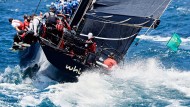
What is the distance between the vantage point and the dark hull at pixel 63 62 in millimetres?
→ 18797

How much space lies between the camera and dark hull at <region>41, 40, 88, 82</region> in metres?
18.8

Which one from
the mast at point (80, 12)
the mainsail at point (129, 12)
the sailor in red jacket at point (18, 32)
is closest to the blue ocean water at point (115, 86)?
the mainsail at point (129, 12)

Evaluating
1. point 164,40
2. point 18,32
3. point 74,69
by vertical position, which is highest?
point 164,40

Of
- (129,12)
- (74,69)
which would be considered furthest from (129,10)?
(74,69)

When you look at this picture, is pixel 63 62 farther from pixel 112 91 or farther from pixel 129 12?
pixel 129 12

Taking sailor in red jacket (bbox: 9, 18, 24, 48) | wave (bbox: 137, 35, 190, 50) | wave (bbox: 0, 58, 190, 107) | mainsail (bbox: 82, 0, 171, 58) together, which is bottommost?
wave (bbox: 0, 58, 190, 107)

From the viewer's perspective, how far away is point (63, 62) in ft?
62.3

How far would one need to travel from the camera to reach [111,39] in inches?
914

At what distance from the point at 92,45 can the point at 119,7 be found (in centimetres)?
204

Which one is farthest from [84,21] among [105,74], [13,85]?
[13,85]

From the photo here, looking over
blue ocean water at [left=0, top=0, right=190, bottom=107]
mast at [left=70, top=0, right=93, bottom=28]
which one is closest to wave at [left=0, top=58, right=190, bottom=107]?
blue ocean water at [left=0, top=0, right=190, bottom=107]

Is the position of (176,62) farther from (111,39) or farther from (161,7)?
(161,7)

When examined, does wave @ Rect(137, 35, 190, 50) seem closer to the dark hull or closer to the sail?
the sail

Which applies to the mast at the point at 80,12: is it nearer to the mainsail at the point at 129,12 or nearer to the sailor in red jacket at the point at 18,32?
the mainsail at the point at 129,12
